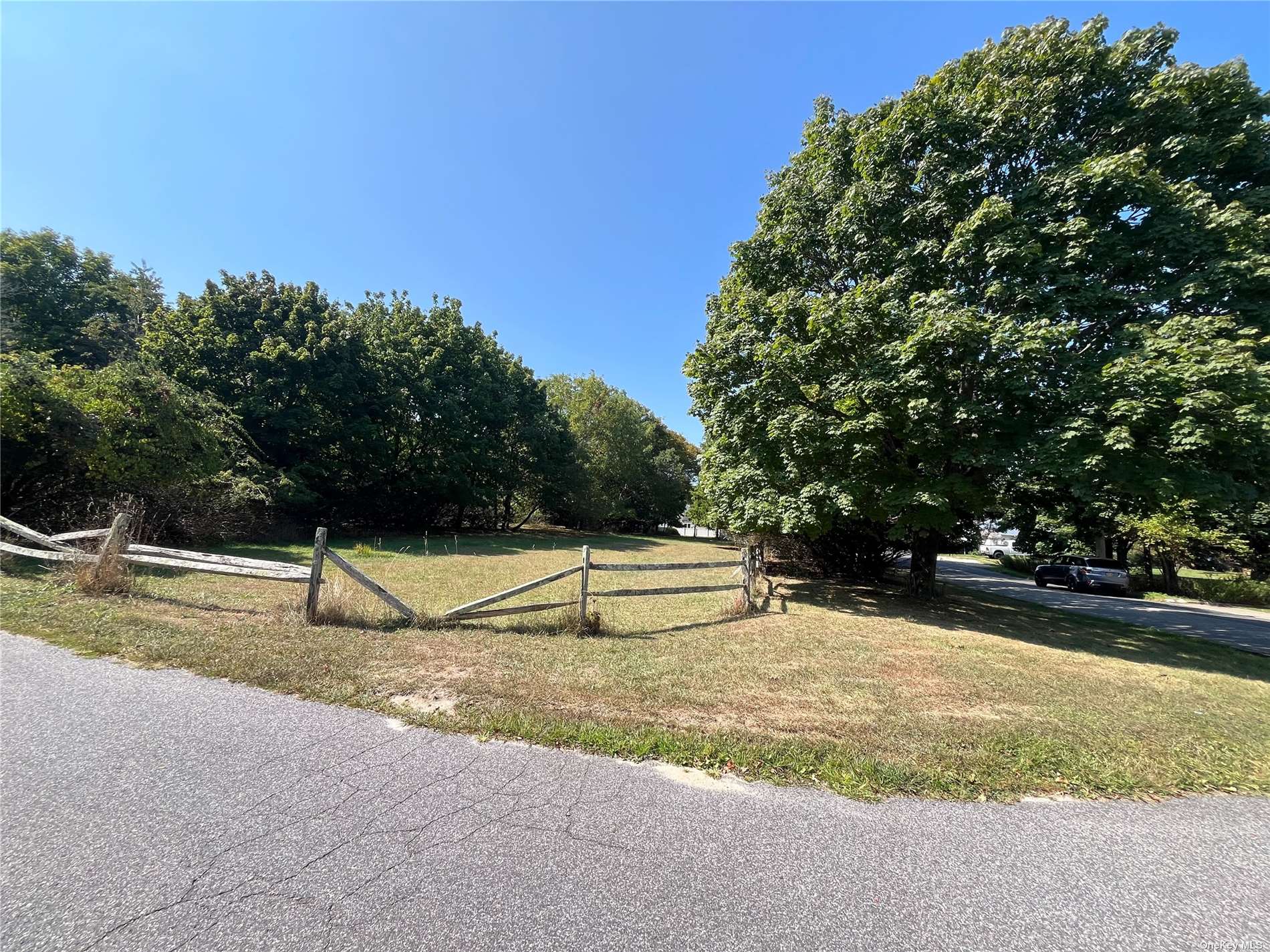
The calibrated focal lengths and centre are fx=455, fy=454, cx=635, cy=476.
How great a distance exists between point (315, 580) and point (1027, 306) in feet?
43.7

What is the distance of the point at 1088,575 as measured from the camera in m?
20.5

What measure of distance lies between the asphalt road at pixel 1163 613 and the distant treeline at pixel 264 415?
2389 centimetres

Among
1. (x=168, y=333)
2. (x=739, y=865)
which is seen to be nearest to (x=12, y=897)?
(x=739, y=865)

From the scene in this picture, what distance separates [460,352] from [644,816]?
1248 inches

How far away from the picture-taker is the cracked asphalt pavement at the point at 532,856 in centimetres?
211

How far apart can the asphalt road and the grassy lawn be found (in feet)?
7.23

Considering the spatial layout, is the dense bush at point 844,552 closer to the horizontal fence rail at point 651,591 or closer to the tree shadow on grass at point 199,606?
the horizontal fence rail at point 651,591

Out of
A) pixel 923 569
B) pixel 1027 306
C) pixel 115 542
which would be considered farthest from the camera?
pixel 923 569

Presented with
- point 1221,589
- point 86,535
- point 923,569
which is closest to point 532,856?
point 86,535

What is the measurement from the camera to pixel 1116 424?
7.84 meters

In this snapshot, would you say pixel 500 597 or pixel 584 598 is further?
pixel 584 598

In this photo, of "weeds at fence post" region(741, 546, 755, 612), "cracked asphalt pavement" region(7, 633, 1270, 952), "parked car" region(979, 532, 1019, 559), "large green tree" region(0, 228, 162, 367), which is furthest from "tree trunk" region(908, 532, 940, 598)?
"large green tree" region(0, 228, 162, 367)

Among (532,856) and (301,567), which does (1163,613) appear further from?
(301,567)

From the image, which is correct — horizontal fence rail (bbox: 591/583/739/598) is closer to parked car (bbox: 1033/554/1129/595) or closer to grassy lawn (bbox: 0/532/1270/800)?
grassy lawn (bbox: 0/532/1270/800)
